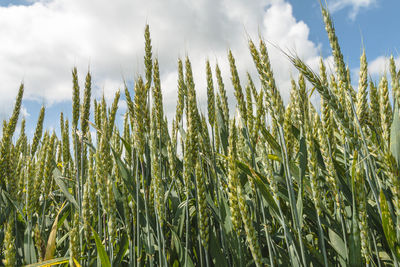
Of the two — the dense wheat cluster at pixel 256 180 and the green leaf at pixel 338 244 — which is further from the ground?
the dense wheat cluster at pixel 256 180

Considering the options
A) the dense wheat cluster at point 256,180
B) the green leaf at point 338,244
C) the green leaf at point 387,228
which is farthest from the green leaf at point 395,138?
the green leaf at point 338,244

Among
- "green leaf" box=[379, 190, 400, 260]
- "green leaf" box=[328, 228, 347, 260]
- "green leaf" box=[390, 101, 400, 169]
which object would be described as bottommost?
"green leaf" box=[328, 228, 347, 260]

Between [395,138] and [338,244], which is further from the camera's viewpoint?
[338,244]

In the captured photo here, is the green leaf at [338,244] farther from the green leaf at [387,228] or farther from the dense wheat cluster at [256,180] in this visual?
the green leaf at [387,228]

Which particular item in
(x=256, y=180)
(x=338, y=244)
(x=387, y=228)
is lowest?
(x=338, y=244)

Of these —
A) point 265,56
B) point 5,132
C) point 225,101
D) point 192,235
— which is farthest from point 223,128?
point 5,132

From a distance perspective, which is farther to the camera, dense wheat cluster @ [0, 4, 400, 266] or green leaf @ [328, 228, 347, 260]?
green leaf @ [328, 228, 347, 260]

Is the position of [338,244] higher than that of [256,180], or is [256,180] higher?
[256,180]

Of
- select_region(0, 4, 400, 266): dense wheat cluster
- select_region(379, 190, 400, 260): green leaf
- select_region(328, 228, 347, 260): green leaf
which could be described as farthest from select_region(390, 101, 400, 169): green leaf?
select_region(328, 228, 347, 260): green leaf

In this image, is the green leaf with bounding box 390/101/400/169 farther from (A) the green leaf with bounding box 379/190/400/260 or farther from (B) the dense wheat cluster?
(A) the green leaf with bounding box 379/190/400/260

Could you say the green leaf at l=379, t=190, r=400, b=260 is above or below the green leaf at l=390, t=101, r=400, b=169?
below

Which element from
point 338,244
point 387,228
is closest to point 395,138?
point 387,228

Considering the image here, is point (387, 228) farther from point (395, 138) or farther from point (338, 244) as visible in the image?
point (395, 138)

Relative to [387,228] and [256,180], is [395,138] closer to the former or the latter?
[387,228]
